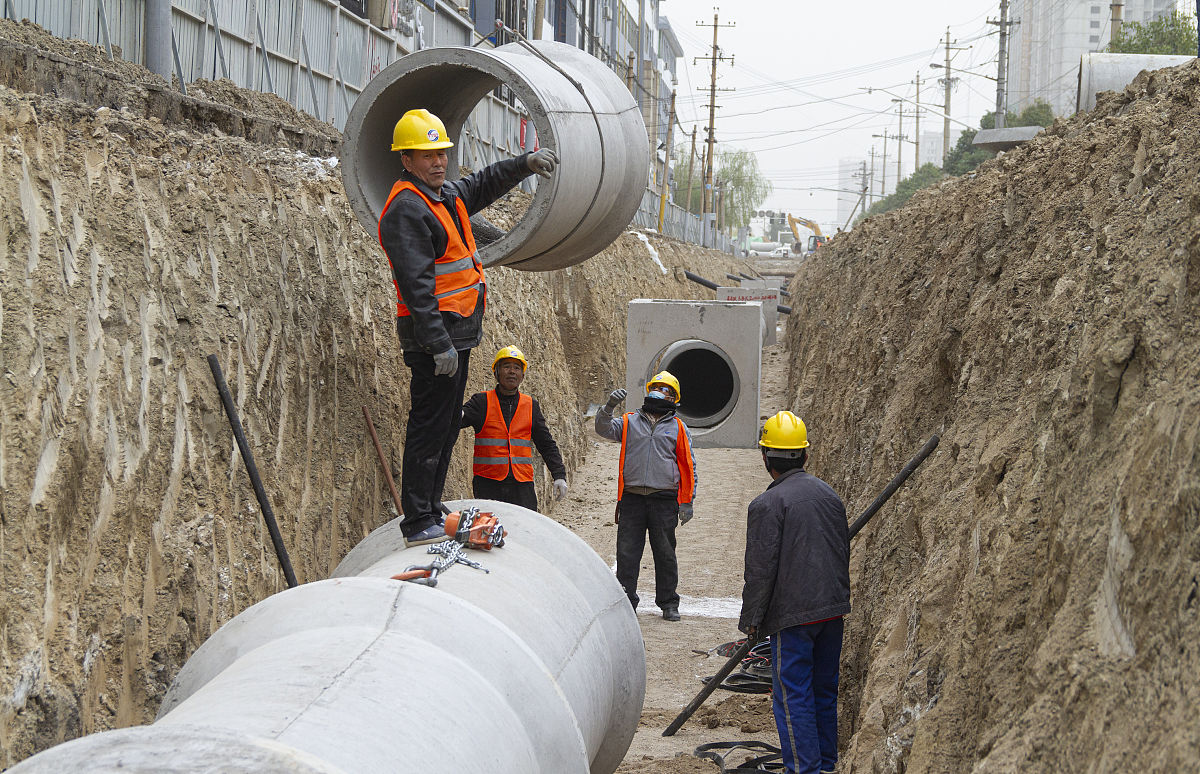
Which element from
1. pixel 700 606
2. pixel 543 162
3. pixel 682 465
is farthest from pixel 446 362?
pixel 700 606

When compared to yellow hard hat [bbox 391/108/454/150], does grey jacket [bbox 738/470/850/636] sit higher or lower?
lower

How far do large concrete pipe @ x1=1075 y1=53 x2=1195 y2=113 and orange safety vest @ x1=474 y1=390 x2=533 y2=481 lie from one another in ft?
19.9

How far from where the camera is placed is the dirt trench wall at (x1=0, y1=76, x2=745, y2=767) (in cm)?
420

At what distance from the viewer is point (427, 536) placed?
533 cm

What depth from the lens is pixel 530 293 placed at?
1439 cm

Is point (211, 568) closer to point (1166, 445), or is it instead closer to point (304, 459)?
point (304, 459)

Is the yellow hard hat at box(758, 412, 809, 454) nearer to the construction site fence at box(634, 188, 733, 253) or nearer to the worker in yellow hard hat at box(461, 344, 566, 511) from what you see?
the worker in yellow hard hat at box(461, 344, 566, 511)

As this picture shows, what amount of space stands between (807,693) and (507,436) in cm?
311

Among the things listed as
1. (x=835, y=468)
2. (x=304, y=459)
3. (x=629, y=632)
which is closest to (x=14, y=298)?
(x=304, y=459)

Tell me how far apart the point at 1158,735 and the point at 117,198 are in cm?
472

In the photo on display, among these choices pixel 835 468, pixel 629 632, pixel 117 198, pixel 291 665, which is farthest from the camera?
pixel 835 468

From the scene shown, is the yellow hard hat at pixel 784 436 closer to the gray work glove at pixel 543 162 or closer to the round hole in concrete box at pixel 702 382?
the gray work glove at pixel 543 162

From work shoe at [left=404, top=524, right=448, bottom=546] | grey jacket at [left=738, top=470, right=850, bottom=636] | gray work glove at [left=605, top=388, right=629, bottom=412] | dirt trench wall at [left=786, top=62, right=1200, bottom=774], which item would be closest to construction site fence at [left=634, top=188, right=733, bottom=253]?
gray work glove at [left=605, top=388, right=629, bottom=412]

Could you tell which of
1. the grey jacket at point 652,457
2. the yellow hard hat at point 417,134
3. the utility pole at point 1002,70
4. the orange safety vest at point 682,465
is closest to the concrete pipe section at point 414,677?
the yellow hard hat at point 417,134
